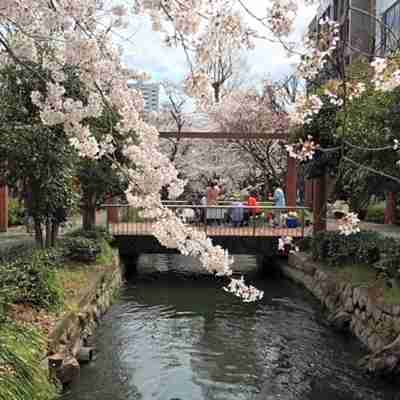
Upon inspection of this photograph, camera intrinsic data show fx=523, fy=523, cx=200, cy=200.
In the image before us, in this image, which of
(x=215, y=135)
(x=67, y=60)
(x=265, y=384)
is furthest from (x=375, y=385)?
(x=215, y=135)

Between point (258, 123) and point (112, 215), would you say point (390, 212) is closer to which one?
point (258, 123)

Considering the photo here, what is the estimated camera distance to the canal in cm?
582

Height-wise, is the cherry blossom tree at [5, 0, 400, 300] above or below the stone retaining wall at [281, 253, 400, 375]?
above

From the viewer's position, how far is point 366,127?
801cm

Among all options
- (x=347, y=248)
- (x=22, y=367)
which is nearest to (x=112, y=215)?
(x=347, y=248)

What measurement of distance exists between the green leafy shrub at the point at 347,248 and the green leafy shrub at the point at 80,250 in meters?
4.84

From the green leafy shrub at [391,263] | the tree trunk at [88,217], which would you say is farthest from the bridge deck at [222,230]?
the green leafy shrub at [391,263]

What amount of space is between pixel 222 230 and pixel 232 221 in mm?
495

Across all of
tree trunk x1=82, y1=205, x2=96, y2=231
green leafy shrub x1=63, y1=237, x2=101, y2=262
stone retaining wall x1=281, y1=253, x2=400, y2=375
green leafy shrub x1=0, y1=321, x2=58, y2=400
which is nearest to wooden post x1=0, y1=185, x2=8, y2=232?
tree trunk x1=82, y1=205, x2=96, y2=231

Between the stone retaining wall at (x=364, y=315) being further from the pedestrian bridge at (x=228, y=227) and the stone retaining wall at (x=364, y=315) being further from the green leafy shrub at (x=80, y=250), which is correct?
the green leafy shrub at (x=80, y=250)

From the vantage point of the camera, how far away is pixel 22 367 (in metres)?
4.11

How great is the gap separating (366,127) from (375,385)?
3.84 m

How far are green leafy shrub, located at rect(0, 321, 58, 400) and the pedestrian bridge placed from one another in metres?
8.17

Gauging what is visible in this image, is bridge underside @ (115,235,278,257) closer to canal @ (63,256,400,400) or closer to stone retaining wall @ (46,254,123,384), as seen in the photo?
canal @ (63,256,400,400)
